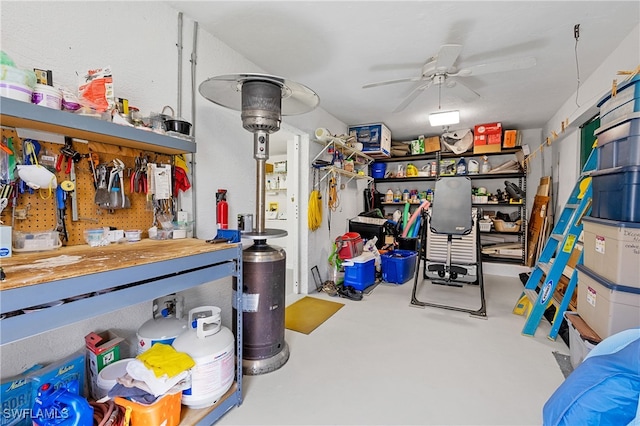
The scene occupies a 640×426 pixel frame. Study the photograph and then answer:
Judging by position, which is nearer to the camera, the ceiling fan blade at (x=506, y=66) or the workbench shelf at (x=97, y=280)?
the workbench shelf at (x=97, y=280)

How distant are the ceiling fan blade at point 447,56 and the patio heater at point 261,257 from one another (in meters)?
1.01

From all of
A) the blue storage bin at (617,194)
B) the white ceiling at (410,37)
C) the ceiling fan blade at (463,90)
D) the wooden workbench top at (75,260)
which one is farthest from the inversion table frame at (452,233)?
the wooden workbench top at (75,260)

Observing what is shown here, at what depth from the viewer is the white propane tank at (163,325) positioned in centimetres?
151

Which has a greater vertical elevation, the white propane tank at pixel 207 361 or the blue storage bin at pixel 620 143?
the blue storage bin at pixel 620 143

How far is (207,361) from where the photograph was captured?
1.38m

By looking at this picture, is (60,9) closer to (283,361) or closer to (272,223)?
(283,361)

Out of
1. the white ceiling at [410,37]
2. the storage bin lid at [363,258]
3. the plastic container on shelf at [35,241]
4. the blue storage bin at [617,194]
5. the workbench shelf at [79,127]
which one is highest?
the white ceiling at [410,37]

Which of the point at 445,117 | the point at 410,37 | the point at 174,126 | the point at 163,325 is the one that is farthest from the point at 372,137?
the point at 163,325

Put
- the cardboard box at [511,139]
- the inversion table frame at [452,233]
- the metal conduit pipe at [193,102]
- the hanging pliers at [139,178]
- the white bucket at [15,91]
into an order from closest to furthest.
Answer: the white bucket at [15,91], the hanging pliers at [139,178], the metal conduit pipe at [193,102], the inversion table frame at [452,233], the cardboard box at [511,139]

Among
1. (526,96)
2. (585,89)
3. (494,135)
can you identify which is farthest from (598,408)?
(494,135)

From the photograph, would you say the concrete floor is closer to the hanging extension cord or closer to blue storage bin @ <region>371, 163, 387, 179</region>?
the hanging extension cord

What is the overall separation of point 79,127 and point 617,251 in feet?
9.44

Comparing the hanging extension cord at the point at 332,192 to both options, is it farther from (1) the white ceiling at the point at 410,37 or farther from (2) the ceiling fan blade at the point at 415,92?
(2) the ceiling fan blade at the point at 415,92

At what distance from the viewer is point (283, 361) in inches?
79.9
